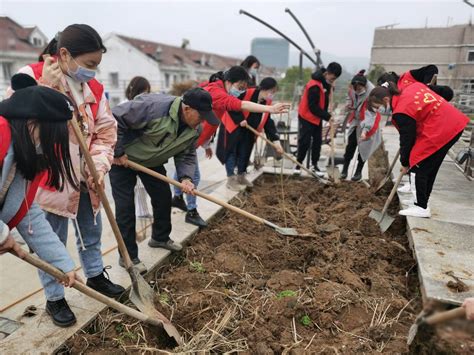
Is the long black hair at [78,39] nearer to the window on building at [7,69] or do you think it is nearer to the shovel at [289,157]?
the shovel at [289,157]

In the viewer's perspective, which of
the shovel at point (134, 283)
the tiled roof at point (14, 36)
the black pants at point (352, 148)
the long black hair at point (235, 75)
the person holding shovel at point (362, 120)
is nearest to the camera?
the shovel at point (134, 283)

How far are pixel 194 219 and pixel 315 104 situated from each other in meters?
2.97

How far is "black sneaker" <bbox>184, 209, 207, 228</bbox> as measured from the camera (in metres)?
3.91

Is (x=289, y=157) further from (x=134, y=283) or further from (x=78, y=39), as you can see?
(x=78, y=39)

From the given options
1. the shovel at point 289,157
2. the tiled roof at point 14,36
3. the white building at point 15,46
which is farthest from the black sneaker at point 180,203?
the tiled roof at point 14,36

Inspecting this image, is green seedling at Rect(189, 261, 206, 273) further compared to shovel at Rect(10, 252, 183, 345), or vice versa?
green seedling at Rect(189, 261, 206, 273)

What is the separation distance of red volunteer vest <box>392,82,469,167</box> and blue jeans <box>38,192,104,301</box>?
3.07m

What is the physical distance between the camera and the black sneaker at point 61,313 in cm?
218

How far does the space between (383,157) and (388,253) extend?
3.83 metres

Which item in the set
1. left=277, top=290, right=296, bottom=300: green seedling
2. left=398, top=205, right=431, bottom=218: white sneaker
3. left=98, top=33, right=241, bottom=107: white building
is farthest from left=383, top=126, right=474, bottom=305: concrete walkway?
left=98, top=33, right=241, bottom=107: white building

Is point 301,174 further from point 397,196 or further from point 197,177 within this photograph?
point 197,177

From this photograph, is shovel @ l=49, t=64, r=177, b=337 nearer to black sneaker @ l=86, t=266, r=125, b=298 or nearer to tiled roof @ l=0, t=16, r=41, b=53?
black sneaker @ l=86, t=266, r=125, b=298

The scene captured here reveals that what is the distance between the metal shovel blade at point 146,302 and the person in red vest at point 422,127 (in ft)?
8.87

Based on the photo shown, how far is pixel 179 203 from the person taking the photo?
14.4ft
